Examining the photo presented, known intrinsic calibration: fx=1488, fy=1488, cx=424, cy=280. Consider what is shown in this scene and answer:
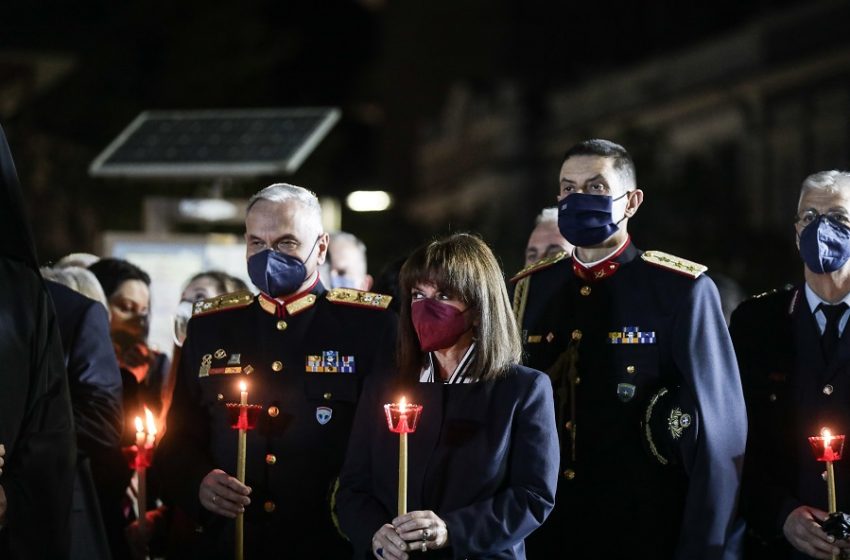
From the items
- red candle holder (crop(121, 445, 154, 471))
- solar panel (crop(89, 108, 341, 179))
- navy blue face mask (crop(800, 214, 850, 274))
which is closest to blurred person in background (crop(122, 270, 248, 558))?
red candle holder (crop(121, 445, 154, 471))

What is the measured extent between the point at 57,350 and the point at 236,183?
46.7ft

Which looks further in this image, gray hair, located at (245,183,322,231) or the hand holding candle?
gray hair, located at (245,183,322,231)

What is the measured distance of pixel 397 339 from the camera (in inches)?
215

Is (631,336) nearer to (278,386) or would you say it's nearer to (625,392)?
(625,392)

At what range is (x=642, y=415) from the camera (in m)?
5.85

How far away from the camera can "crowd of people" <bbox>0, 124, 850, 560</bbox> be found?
16.9ft

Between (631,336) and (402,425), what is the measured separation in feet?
4.50

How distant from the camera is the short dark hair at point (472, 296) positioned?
5.26 meters

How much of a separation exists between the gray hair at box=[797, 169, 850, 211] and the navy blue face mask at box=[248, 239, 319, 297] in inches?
Result: 82.2

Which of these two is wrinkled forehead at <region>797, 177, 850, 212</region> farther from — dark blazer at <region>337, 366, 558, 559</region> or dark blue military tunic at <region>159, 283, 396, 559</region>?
dark blue military tunic at <region>159, 283, 396, 559</region>

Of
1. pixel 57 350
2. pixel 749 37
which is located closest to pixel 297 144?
pixel 57 350

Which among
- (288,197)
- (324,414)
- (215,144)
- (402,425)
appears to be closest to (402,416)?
(402,425)

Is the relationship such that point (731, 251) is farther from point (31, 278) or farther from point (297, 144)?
point (31, 278)

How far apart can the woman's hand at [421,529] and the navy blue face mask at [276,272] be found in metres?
1.46
